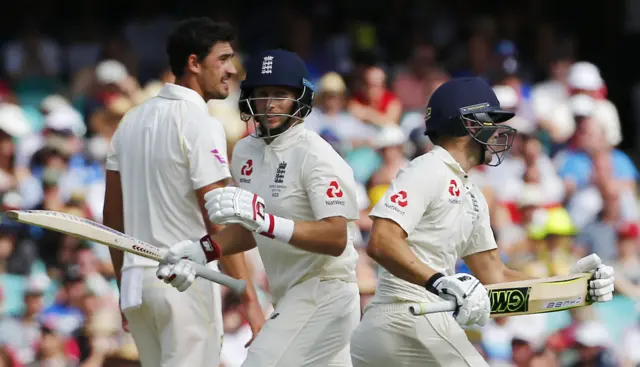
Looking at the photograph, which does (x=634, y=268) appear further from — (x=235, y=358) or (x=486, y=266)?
(x=486, y=266)

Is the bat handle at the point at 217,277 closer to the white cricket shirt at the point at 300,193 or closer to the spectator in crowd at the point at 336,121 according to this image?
the white cricket shirt at the point at 300,193

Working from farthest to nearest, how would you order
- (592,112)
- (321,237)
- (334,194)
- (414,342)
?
(592,112) < (334,194) < (321,237) < (414,342)

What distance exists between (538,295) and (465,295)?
0.84 metres

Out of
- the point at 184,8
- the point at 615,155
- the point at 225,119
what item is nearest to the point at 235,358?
the point at 225,119

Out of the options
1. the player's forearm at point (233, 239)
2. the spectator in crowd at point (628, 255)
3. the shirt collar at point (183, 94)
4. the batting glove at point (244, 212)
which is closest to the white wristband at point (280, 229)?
the batting glove at point (244, 212)

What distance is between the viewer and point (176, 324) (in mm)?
7125

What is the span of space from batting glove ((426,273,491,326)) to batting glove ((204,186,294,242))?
0.78m

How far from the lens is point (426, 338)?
6527 mm

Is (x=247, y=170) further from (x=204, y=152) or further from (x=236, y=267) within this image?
(x=236, y=267)

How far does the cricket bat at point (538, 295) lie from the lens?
6633mm

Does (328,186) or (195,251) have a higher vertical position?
(328,186)

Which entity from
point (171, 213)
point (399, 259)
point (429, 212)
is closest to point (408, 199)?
point (429, 212)

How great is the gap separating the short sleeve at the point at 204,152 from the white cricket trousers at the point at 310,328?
29.2 inches

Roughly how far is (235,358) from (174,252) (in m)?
4.07
